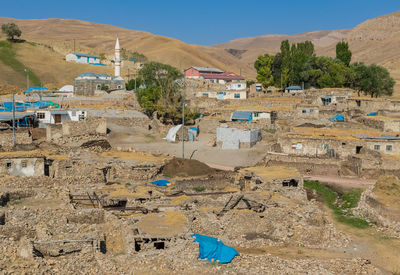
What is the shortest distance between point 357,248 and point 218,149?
19.4 meters

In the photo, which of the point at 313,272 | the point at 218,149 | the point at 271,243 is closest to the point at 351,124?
the point at 218,149

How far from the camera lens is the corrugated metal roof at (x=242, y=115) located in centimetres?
4384

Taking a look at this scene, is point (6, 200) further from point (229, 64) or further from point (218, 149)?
point (229, 64)

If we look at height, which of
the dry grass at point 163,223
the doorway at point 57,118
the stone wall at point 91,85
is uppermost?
the stone wall at point 91,85

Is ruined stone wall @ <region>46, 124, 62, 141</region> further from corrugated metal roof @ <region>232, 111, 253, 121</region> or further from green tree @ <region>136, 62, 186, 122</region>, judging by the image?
corrugated metal roof @ <region>232, 111, 253, 121</region>

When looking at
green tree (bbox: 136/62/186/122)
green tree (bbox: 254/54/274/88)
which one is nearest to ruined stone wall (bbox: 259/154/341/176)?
green tree (bbox: 136/62/186/122)

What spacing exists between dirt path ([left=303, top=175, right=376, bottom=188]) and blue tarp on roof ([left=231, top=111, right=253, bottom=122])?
14.4 m

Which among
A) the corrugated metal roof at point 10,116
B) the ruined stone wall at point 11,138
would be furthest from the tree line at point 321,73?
the ruined stone wall at point 11,138

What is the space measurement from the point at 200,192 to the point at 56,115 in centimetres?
2366

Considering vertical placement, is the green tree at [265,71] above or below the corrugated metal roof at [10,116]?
above

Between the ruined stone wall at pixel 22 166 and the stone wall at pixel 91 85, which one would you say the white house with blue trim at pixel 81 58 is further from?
the ruined stone wall at pixel 22 166

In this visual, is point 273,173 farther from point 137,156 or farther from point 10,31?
point 10,31

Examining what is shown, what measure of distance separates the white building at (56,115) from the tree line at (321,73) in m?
32.4

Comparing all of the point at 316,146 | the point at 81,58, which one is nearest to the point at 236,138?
the point at 316,146
